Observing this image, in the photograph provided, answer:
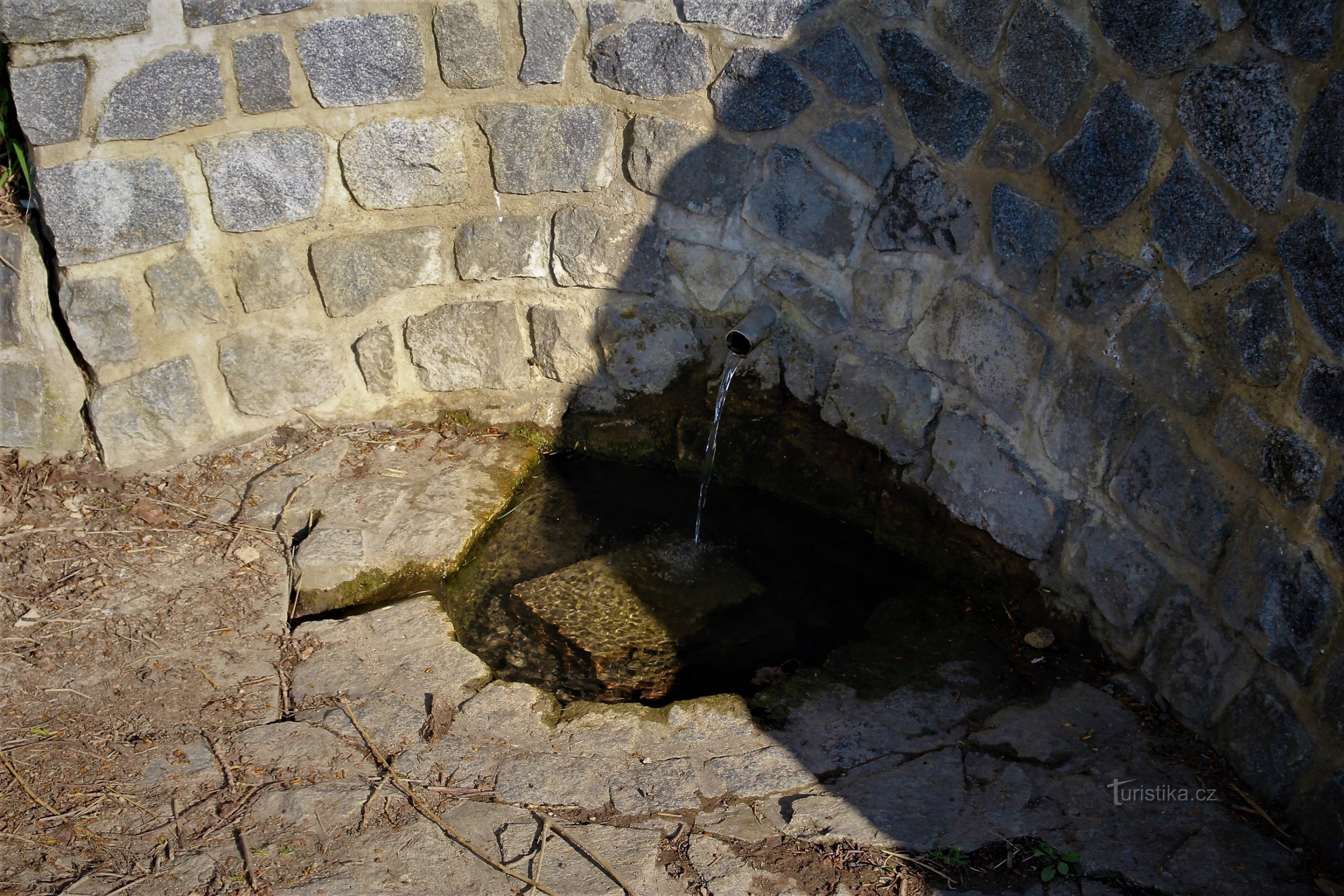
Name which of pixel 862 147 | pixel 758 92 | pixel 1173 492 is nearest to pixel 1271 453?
pixel 1173 492

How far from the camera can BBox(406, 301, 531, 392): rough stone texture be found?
142 inches

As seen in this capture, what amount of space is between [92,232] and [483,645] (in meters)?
1.57

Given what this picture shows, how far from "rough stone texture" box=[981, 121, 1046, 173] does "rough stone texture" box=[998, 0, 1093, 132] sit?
6cm

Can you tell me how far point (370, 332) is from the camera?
3.56m

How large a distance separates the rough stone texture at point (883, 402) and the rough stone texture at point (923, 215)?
0.35 metres

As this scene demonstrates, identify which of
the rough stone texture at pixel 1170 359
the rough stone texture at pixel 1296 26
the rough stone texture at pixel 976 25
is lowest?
the rough stone texture at pixel 1170 359

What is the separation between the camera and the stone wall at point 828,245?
7.12 feet

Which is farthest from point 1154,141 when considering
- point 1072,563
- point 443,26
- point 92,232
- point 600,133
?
point 92,232

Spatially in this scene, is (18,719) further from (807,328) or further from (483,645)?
(807,328)

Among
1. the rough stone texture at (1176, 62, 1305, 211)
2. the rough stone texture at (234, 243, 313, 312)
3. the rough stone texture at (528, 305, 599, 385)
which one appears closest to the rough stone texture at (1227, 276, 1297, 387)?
the rough stone texture at (1176, 62, 1305, 211)

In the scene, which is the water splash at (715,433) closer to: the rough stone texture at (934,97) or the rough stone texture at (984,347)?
the rough stone texture at (984,347)

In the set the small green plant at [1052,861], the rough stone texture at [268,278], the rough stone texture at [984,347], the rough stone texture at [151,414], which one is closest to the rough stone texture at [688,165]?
the rough stone texture at [984,347]

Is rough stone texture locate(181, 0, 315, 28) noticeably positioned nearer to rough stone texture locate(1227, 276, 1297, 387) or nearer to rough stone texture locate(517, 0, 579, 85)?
rough stone texture locate(517, 0, 579, 85)

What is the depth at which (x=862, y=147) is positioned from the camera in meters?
3.08
